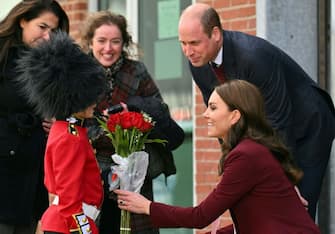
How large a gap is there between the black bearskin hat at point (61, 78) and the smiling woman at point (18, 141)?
0.37 metres

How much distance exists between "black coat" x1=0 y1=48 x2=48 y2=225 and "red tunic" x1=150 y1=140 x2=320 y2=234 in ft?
3.72

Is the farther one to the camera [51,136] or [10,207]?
[10,207]

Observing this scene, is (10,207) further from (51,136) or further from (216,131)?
(216,131)

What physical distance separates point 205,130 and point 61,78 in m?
2.34

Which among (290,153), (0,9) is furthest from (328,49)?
(0,9)

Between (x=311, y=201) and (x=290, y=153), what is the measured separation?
660mm

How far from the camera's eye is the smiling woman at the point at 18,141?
5.36 meters

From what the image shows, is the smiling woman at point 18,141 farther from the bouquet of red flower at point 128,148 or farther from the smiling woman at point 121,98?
the bouquet of red flower at point 128,148

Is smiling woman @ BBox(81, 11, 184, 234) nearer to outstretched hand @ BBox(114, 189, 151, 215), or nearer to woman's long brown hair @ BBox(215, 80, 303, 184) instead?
outstretched hand @ BBox(114, 189, 151, 215)

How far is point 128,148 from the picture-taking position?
505cm

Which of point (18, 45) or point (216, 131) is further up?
point (18, 45)

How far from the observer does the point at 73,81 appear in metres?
4.91

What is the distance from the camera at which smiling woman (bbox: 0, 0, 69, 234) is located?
211 inches

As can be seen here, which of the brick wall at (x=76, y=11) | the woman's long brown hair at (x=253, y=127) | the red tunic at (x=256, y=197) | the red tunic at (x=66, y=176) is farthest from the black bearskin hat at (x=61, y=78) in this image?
the brick wall at (x=76, y=11)
